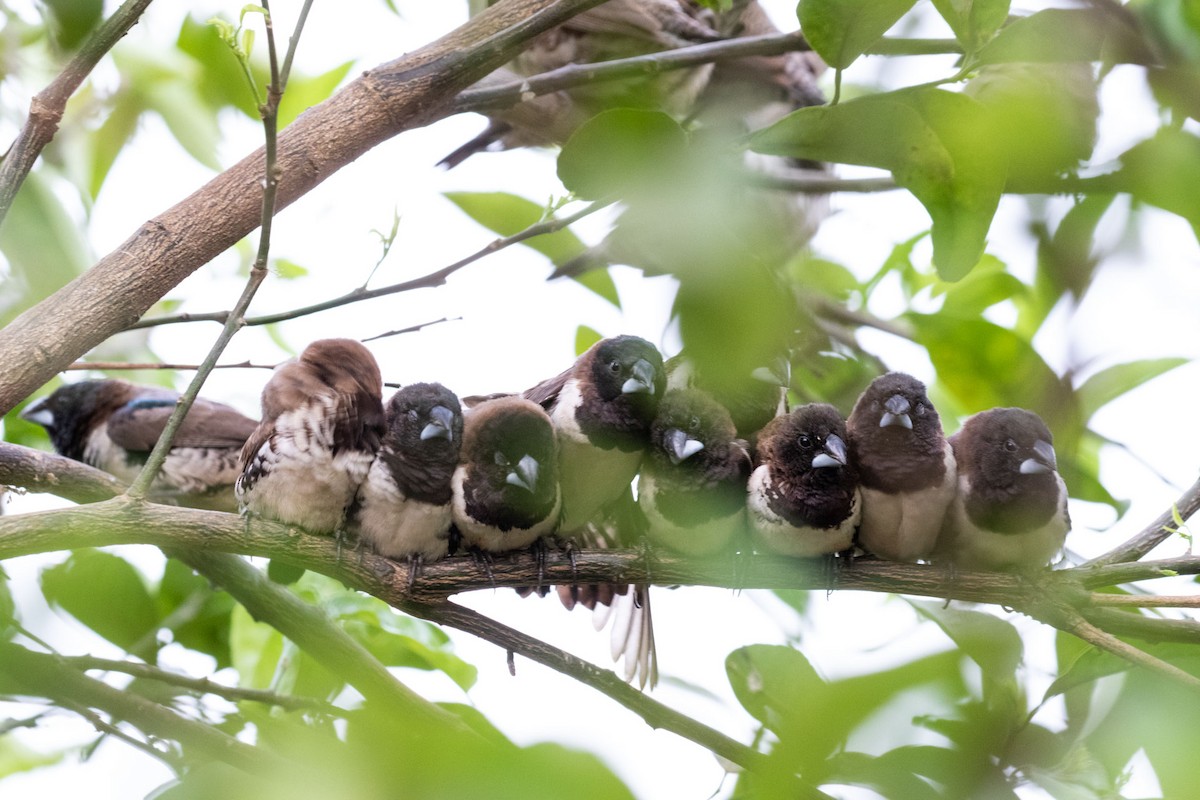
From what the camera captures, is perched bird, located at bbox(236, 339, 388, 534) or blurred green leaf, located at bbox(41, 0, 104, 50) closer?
blurred green leaf, located at bbox(41, 0, 104, 50)

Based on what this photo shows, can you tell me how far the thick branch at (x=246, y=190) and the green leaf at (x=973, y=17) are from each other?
55cm

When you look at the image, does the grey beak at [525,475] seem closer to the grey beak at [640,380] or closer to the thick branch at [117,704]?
the grey beak at [640,380]

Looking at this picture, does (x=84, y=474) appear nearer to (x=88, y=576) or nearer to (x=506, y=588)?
(x=88, y=576)

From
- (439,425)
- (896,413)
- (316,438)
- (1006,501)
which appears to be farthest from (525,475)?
(1006,501)

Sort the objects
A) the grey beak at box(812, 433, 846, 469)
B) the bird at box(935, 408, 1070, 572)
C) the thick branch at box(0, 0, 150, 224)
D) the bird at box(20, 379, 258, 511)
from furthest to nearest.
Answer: the bird at box(20, 379, 258, 511), the grey beak at box(812, 433, 846, 469), the bird at box(935, 408, 1070, 572), the thick branch at box(0, 0, 150, 224)

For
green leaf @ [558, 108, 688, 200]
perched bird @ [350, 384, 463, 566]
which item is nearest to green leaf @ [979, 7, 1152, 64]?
green leaf @ [558, 108, 688, 200]

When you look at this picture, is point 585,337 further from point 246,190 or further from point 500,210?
point 246,190

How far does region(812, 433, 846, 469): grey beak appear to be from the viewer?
2.08 m

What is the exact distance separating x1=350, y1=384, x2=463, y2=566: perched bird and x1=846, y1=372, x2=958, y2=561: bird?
0.78m

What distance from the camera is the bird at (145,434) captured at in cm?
344

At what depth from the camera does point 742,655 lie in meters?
1.55

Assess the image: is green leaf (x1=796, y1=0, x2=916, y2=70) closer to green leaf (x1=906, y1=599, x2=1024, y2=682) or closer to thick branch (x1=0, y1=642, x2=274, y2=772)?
green leaf (x1=906, y1=599, x2=1024, y2=682)

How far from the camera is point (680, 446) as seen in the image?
2.19m

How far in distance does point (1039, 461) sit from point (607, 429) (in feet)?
2.66
